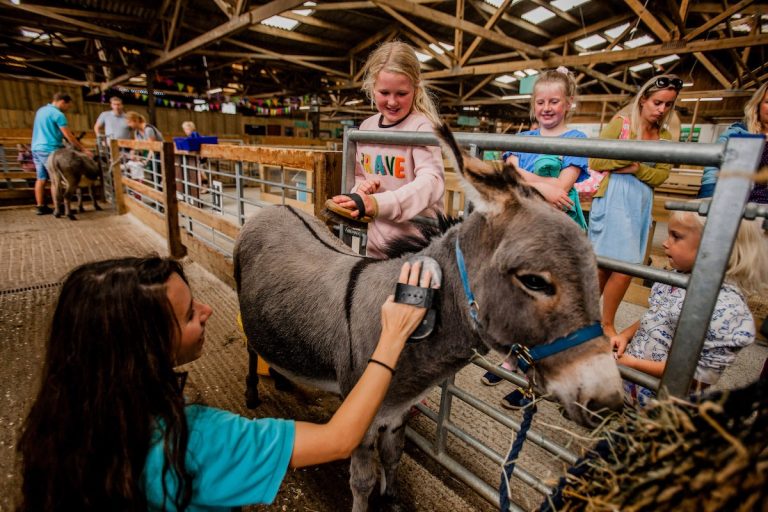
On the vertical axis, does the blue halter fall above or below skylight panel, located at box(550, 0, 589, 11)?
below

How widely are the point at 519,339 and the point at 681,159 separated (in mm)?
722

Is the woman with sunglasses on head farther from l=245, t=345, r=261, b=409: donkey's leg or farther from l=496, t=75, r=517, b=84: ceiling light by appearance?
l=496, t=75, r=517, b=84: ceiling light

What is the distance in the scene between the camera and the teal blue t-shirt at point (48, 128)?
7066 mm

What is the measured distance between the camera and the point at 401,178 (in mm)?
2062

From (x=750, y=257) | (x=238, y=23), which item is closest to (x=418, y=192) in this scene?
(x=750, y=257)

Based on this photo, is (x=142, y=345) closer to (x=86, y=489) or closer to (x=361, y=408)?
(x=86, y=489)

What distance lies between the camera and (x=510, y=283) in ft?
3.53

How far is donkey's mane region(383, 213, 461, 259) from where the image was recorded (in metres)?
1.47

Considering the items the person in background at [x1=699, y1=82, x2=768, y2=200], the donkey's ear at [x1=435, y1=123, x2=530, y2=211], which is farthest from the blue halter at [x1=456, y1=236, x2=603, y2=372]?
the person in background at [x1=699, y1=82, x2=768, y2=200]

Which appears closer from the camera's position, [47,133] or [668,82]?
[668,82]

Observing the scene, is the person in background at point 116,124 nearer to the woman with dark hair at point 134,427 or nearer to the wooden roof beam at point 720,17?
the woman with dark hair at point 134,427

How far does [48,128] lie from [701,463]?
10168mm

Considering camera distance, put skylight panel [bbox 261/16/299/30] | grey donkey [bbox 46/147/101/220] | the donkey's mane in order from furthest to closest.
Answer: skylight panel [bbox 261/16/299/30]
grey donkey [bbox 46/147/101/220]
the donkey's mane

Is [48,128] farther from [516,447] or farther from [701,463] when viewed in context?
[701,463]
